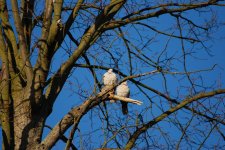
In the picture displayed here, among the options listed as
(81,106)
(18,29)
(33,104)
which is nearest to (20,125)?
(33,104)

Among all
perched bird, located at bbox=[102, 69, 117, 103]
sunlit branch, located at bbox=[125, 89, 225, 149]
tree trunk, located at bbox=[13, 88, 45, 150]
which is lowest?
tree trunk, located at bbox=[13, 88, 45, 150]

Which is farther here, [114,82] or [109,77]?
[109,77]

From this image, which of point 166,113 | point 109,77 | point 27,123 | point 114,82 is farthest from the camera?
point 109,77

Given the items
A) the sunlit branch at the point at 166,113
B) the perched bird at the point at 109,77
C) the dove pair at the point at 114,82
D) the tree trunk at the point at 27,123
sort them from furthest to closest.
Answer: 1. the perched bird at the point at 109,77
2. the dove pair at the point at 114,82
3. the sunlit branch at the point at 166,113
4. the tree trunk at the point at 27,123

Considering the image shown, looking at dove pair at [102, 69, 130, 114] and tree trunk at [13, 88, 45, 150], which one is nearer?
tree trunk at [13, 88, 45, 150]

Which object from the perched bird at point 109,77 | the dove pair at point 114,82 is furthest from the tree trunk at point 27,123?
the perched bird at point 109,77

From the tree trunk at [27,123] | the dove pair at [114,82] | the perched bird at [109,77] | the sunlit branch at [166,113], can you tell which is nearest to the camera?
the tree trunk at [27,123]

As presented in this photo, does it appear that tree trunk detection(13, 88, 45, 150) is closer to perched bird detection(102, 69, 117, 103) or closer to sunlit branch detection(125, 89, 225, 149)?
sunlit branch detection(125, 89, 225, 149)

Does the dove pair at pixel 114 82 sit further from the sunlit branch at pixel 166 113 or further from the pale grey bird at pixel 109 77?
the sunlit branch at pixel 166 113

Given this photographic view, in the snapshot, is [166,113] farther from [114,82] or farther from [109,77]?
[109,77]

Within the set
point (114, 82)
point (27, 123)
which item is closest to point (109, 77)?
point (114, 82)

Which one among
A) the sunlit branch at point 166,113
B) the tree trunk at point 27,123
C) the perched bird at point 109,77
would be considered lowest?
the tree trunk at point 27,123

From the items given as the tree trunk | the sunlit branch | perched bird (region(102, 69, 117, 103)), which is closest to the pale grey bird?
perched bird (region(102, 69, 117, 103))

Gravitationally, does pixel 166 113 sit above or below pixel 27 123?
above
